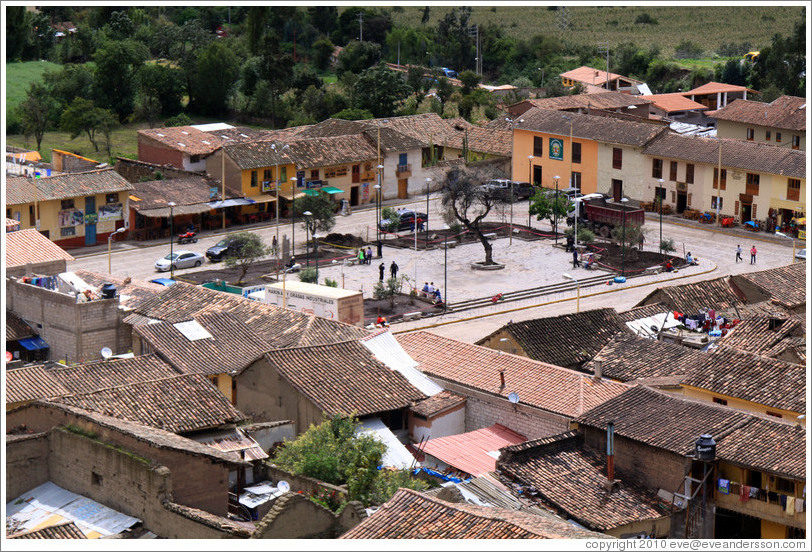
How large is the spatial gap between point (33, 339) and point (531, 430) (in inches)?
625

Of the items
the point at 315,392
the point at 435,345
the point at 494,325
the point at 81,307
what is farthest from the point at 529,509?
the point at 494,325

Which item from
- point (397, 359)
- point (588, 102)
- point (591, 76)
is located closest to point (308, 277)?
point (397, 359)

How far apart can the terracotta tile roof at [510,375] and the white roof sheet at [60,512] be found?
11.5m

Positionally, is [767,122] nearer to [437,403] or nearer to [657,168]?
[657,168]

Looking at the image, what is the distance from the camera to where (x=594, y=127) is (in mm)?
72625

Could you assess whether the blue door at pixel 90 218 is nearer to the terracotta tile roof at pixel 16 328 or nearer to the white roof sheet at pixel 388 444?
the terracotta tile roof at pixel 16 328

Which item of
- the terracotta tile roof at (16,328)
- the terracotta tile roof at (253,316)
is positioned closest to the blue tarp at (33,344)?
the terracotta tile roof at (16,328)

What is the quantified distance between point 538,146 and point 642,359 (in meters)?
37.5

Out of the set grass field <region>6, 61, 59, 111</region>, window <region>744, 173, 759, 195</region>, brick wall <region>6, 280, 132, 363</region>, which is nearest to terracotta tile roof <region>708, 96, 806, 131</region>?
window <region>744, 173, 759, 195</region>

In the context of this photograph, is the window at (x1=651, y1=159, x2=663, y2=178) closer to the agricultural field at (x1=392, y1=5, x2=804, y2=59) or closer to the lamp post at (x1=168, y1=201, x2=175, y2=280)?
the lamp post at (x1=168, y1=201, x2=175, y2=280)

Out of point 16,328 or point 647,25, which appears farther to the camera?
point 647,25

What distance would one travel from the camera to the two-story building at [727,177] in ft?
210

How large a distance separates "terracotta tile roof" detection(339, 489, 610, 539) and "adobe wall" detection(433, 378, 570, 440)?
9035 millimetres

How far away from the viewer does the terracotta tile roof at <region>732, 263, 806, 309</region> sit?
148 ft
